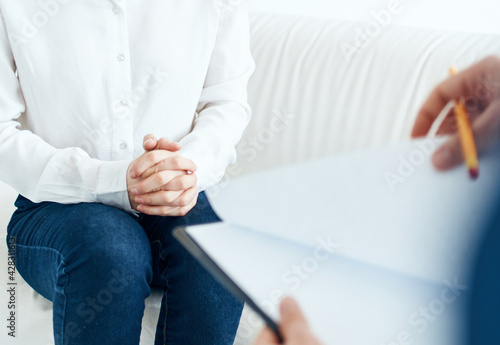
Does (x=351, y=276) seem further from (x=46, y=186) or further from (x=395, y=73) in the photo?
(x=395, y=73)

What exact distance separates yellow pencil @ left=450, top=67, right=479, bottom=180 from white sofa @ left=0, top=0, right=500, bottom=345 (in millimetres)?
514

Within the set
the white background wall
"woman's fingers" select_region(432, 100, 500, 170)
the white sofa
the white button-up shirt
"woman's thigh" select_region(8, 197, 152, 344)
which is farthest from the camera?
the white background wall

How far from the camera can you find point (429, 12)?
114 centimetres

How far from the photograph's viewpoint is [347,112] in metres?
0.90

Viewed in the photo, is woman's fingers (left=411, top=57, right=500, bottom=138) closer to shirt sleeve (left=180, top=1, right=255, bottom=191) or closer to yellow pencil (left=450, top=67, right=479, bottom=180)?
yellow pencil (left=450, top=67, right=479, bottom=180)

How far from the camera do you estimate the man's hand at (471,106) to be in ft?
0.71

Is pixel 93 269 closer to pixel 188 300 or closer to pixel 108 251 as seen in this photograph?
pixel 108 251

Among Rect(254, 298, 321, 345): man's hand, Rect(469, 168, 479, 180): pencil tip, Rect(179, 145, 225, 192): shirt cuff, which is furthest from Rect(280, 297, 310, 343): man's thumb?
Rect(179, 145, 225, 192): shirt cuff

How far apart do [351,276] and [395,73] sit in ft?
2.49

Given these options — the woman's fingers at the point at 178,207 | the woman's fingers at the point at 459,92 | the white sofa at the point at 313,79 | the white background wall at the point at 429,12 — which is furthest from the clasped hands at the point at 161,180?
the white background wall at the point at 429,12

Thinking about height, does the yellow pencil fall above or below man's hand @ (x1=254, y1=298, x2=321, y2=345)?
above

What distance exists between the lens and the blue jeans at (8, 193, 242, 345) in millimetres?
637

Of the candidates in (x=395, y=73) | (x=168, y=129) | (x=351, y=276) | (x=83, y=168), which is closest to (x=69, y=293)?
(x=83, y=168)

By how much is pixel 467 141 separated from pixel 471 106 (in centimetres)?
2
